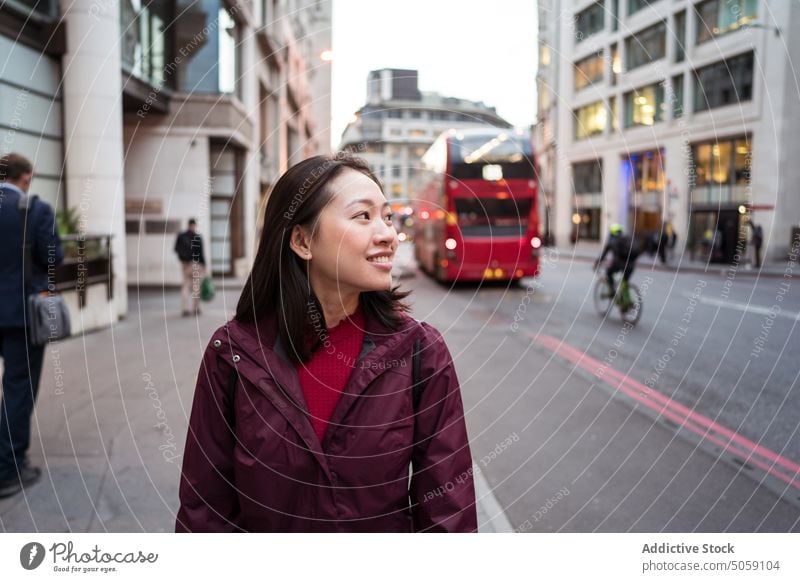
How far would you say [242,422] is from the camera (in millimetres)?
1783

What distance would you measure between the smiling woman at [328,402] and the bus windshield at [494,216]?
37.2 ft

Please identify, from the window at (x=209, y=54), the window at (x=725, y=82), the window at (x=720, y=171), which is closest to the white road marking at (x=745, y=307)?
the window at (x=209, y=54)

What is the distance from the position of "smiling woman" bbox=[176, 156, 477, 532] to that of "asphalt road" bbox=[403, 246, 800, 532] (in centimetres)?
138

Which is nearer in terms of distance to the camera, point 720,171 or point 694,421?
point 694,421

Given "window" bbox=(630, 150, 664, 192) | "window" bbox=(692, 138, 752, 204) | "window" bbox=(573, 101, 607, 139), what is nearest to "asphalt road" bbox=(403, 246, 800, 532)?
"window" bbox=(692, 138, 752, 204)

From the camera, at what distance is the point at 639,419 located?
5.68 m

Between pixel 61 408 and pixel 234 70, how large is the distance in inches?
570

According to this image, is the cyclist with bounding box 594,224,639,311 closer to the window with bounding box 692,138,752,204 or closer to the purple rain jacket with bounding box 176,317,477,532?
the purple rain jacket with bounding box 176,317,477,532

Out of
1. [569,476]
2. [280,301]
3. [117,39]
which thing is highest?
[117,39]

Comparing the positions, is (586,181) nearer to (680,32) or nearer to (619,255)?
(680,32)

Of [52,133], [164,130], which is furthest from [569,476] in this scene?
[164,130]

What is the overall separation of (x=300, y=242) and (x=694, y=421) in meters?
4.75

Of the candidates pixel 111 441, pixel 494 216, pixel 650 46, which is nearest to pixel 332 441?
pixel 111 441
